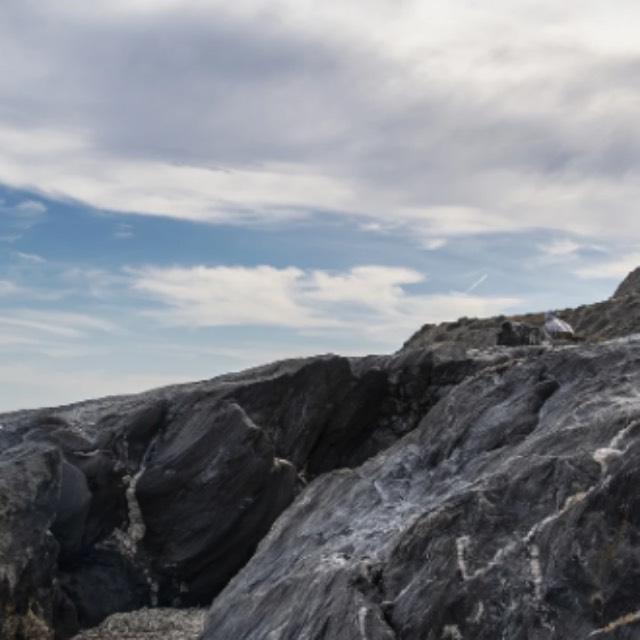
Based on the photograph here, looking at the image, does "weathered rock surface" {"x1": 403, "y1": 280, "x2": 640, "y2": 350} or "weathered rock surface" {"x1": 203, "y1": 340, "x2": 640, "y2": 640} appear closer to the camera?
"weathered rock surface" {"x1": 203, "y1": 340, "x2": 640, "y2": 640}

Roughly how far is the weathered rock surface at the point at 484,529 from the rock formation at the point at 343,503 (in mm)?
47

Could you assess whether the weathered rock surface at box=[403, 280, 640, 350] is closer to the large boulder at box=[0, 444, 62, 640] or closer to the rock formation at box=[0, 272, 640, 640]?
the rock formation at box=[0, 272, 640, 640]

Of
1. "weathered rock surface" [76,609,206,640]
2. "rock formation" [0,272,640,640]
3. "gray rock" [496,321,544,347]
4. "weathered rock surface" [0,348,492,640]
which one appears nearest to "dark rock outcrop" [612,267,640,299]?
"gray rock" [496,321,544,347]

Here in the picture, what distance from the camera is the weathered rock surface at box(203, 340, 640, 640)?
1719cm

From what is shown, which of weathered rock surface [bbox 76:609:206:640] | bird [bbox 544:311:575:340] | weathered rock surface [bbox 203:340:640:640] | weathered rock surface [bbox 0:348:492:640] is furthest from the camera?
bird [bbox 544:311:575:340]

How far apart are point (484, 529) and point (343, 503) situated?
7.20 metres

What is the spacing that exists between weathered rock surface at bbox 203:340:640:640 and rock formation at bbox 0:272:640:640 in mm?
47

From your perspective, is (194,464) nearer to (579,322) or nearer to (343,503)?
(343,503)

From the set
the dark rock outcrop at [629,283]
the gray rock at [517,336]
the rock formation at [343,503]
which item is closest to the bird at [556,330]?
the gray rock at [517,336]

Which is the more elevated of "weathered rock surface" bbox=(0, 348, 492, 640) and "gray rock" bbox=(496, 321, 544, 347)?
"gray rock" bbox=(496, 321, 544, 347)

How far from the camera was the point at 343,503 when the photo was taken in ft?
84.3

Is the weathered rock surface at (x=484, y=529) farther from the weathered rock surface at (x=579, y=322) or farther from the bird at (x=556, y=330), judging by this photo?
the weathered rock surface at (x=579, y=322)

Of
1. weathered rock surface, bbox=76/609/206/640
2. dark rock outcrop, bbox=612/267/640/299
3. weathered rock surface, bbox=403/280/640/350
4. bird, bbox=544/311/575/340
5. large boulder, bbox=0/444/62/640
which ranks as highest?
dark rock outcrop, bbox=612/267/640/299

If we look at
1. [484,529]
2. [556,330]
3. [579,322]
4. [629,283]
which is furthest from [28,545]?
[629,283]
